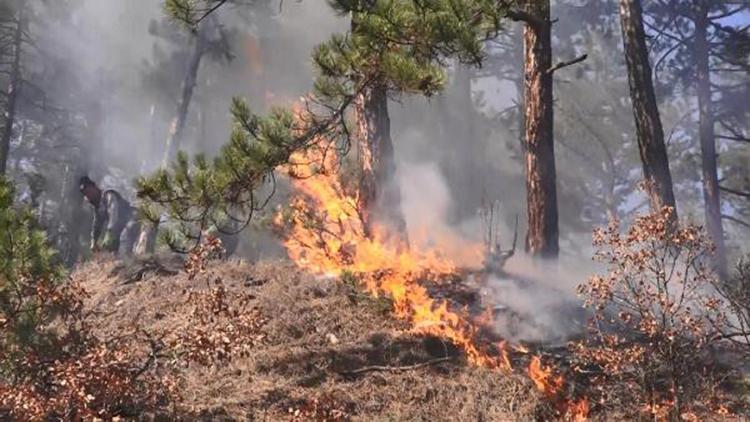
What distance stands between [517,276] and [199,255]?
4.99 m

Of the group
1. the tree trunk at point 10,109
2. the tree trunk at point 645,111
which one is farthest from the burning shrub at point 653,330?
the tree trunk at point 10,109

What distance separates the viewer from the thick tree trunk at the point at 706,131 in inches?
766

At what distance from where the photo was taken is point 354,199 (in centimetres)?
1060

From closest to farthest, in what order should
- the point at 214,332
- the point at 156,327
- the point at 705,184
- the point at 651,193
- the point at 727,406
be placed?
the point at 214,332 → the point at 727,406 → the point at 156,327 → the point at 651,193 → the point at 705,184

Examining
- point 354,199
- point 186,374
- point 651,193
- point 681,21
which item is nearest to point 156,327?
point 186,374

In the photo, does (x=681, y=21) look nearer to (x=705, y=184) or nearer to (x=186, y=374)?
(x=705, y=184)

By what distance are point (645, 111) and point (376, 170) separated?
4.97 m

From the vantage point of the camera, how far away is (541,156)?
10.2m

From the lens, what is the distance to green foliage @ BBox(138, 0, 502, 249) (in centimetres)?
672

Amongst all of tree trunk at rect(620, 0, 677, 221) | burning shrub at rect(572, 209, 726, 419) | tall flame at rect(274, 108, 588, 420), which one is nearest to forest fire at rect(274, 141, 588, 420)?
tall flame at rect(274, 108, 588, 420)

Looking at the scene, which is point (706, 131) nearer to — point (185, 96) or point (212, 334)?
point (185, 96)

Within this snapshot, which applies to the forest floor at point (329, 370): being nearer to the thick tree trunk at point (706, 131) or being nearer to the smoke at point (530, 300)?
the smoke at point (530, 300)

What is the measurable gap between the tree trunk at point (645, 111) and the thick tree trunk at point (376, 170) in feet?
14.3

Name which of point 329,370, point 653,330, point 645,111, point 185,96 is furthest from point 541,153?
point 185,96
